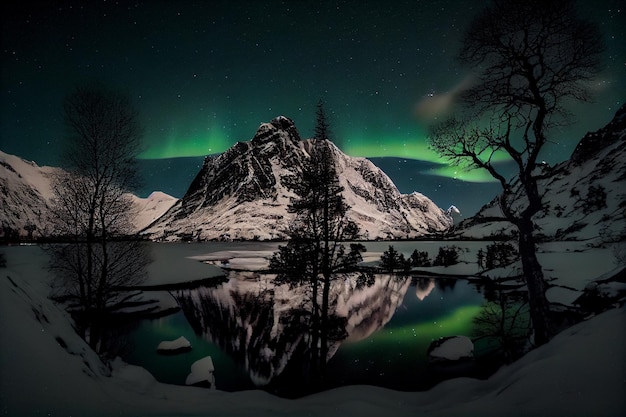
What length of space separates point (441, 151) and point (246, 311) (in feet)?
95.6

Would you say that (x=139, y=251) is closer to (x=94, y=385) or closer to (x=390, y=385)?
(x=94, y=385)

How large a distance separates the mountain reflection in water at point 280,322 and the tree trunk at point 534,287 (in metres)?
7.06

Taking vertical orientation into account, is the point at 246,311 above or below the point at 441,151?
below

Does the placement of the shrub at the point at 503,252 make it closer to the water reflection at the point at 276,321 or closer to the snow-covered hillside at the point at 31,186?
the water reflection at the point at 276,321

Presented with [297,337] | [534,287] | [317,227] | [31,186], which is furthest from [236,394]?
[31,186]

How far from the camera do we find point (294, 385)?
43.5 ft

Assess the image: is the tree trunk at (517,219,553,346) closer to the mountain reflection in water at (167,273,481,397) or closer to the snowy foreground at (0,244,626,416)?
the snowy foreground at (0,244,626,416)

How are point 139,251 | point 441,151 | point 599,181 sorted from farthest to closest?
point 599,181
point 139,251
point 441,151

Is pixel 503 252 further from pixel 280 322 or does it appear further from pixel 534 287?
pixel 280 322

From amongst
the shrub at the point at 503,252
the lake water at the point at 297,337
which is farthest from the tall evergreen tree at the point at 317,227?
the shrub at the point at 503,252

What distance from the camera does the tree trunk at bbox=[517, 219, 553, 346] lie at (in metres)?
7.00

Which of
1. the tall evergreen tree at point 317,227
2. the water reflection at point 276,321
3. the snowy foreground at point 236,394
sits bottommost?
the water reflection at point 276,321

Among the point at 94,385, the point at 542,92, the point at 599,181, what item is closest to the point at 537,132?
the point at 542,92

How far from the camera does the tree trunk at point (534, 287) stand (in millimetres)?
6996
